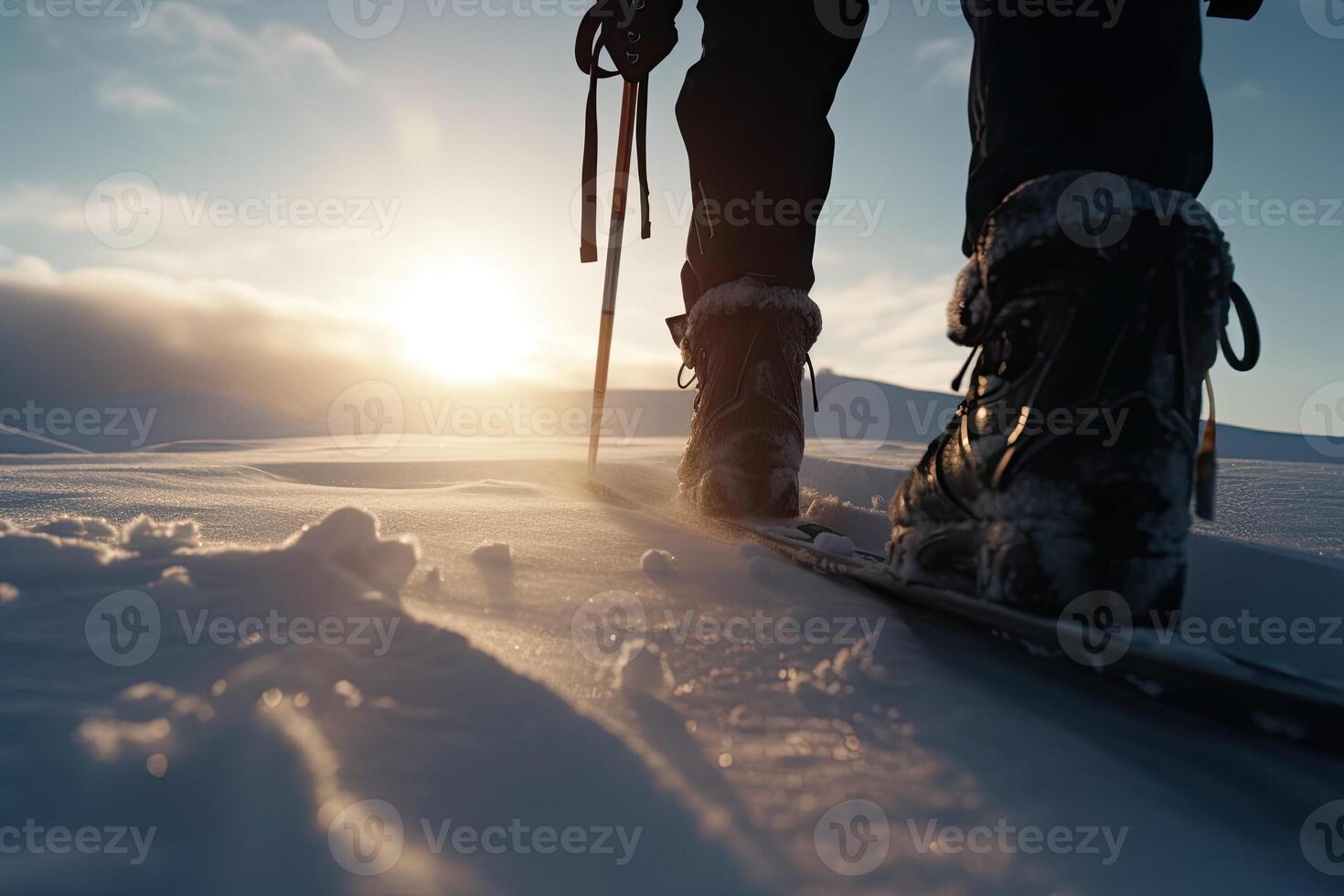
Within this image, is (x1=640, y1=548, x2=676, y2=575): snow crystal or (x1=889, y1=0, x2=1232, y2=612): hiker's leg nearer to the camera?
(x1=889, y1=0, x2=1232, y2=612): hiker's leg

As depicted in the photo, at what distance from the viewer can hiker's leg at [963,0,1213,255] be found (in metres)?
0.89

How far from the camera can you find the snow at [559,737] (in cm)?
42

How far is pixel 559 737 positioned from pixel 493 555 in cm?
51

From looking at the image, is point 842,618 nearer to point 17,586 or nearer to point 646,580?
point 646,580

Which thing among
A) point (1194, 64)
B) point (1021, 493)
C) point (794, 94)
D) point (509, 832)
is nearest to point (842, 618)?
point (1021, 493)
